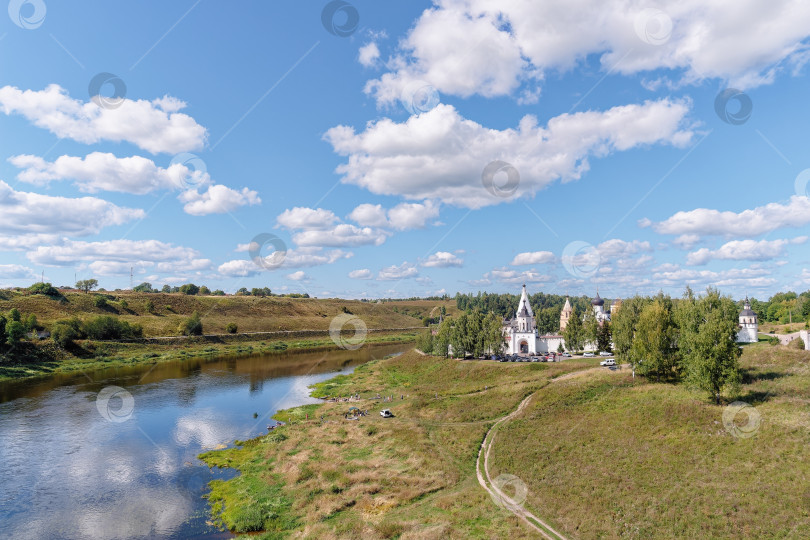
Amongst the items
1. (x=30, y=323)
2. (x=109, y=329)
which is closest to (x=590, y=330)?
(x=109, y=329)

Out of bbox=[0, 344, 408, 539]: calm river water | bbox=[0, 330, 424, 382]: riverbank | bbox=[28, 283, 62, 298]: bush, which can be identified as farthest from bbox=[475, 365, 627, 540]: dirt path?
bbox=[28, 283, 62, 298]: bush

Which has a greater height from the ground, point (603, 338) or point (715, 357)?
point (603, 338)

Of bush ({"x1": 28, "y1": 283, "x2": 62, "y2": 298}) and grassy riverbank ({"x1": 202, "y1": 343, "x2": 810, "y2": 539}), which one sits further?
bush ({"x1": 28, "y1": 283, "x2": 62, "y2": 298})

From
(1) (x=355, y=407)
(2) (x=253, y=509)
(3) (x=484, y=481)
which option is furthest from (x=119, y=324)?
(3) (x=484, y=481)

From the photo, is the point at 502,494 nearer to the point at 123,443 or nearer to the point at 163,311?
the point at 123,443

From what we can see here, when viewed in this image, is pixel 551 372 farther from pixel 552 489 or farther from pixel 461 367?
pixel 552 489

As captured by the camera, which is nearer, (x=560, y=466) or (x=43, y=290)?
(x=560, y=466)

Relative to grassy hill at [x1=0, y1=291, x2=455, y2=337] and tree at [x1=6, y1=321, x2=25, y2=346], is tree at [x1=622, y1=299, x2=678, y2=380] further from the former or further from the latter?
grassy hill at [x1=0, y1=291, x2=455, y2=337]
